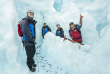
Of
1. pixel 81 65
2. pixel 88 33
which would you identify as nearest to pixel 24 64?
pixel 81 65

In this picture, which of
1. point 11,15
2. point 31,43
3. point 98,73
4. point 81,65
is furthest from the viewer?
point 11,15

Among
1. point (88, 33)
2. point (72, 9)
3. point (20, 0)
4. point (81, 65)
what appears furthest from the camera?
point (72, 9)

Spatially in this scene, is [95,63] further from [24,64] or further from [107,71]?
[24,64]

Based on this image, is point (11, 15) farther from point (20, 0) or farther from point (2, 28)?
point (20, 0)

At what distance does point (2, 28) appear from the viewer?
411 cm

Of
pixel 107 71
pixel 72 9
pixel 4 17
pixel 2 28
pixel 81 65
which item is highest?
pixel 72 9

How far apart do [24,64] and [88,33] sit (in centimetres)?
584

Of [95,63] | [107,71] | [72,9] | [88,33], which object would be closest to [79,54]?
[95,63]

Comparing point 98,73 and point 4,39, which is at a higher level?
point 4,39

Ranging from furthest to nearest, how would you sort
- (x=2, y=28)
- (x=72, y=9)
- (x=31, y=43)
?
(x=72, y=9), (x=2, y=28), (x=31, y=43)

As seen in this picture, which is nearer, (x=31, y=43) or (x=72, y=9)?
(x=31, y=43)

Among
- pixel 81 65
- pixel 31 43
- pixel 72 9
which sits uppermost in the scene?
pixel 72 9

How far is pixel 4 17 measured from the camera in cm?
438

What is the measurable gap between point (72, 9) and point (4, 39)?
10179 mm
